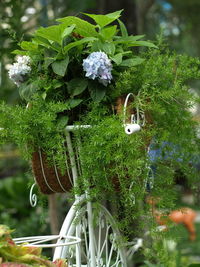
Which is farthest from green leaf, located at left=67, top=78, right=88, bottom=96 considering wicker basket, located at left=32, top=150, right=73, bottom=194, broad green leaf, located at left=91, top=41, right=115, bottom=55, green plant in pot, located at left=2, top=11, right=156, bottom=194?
wicker basket, located at left=32, top=150, right=73, bottom=194

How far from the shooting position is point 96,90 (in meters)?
1.82

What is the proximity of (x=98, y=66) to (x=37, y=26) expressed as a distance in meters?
2.19

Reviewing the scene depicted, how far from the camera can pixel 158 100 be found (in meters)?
1.91

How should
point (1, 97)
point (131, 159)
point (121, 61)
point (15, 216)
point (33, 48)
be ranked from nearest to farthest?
point (131, 159) < point (121, 61) < point (33, 48) < point (1, 97) < point (15, 216)

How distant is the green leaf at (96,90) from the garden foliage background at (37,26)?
0.38m

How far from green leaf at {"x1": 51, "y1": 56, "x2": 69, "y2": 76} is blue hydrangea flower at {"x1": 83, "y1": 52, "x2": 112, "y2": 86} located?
0.23 feet

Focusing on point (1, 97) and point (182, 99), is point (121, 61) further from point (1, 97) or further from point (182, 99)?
point (1, 97)

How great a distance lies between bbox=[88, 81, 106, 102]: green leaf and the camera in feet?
5.91

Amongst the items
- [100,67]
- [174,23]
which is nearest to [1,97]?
[100,67]

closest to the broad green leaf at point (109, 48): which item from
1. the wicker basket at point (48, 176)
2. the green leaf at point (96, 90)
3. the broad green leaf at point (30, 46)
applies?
the green leaf at point (96, 90)

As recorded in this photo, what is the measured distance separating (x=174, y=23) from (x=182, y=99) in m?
7.27

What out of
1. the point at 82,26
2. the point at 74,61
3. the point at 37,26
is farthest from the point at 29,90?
the point at 37,26

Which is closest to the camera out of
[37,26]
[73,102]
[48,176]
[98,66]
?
[98,66]

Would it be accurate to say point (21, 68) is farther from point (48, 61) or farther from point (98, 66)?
point (98, 66)
